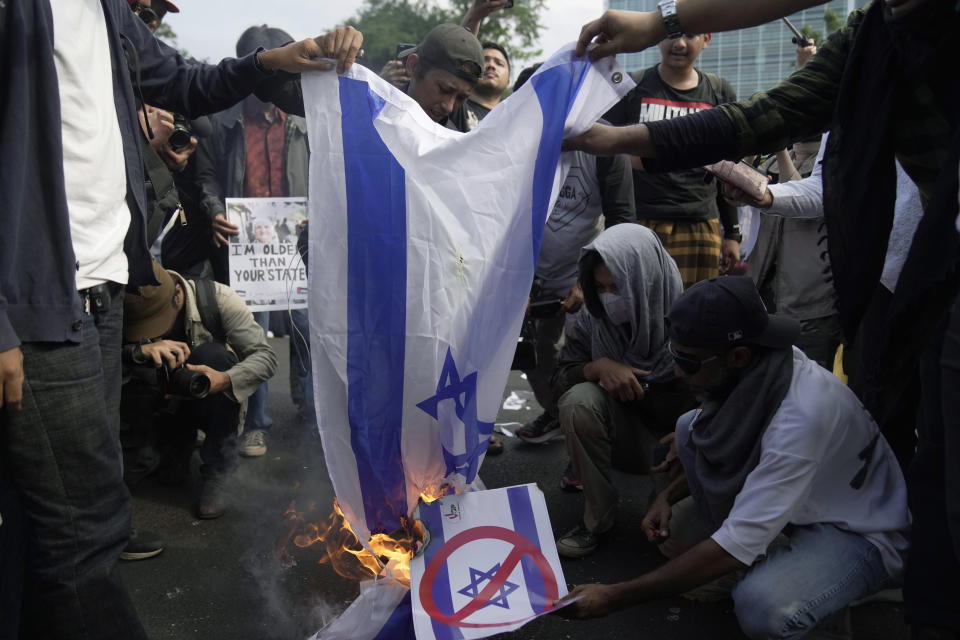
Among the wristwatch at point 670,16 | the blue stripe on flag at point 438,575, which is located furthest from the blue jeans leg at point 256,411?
the wristwatch at point 670,16

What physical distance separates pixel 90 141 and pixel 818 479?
2033 mm

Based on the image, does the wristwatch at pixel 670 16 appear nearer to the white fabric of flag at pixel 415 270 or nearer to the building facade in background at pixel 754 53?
the white fabric of flag at pixel 415 270

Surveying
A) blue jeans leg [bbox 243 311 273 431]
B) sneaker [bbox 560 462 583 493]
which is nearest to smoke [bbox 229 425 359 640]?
blue jeans leg [bbox 243 311 273 431]

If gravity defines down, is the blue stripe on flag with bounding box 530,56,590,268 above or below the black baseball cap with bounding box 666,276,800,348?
above

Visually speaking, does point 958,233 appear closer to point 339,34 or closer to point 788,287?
point 339,34

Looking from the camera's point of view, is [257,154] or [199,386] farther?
[257,154]

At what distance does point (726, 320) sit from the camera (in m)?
2.10

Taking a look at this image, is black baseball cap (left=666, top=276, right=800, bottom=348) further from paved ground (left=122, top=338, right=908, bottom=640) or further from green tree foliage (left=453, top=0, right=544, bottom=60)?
green tree foliage (left=453, top=0, right=544, bottom=60)

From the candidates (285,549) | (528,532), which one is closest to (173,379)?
(285,549)

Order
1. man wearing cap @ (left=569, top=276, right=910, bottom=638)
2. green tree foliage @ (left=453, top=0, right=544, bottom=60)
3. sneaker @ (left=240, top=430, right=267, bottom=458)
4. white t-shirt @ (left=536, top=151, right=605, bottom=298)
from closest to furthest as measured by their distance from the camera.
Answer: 1. man wearing cap @ (left=569, top=276, right=910, bottom=638)
2. white t-shirt @ (left=536, top=151, right=605, bottom=298)
3. sneaker @ (left=240, top=430, right=267, bottom=458)
4. green tree foliage @ (left=453, top=0, right=544, bottom=60)

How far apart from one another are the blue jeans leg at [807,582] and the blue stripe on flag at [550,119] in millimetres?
1045

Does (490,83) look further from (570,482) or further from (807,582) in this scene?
(807,582)

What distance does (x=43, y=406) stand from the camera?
1.68 metres

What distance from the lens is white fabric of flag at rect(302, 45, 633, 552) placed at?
208 cm
